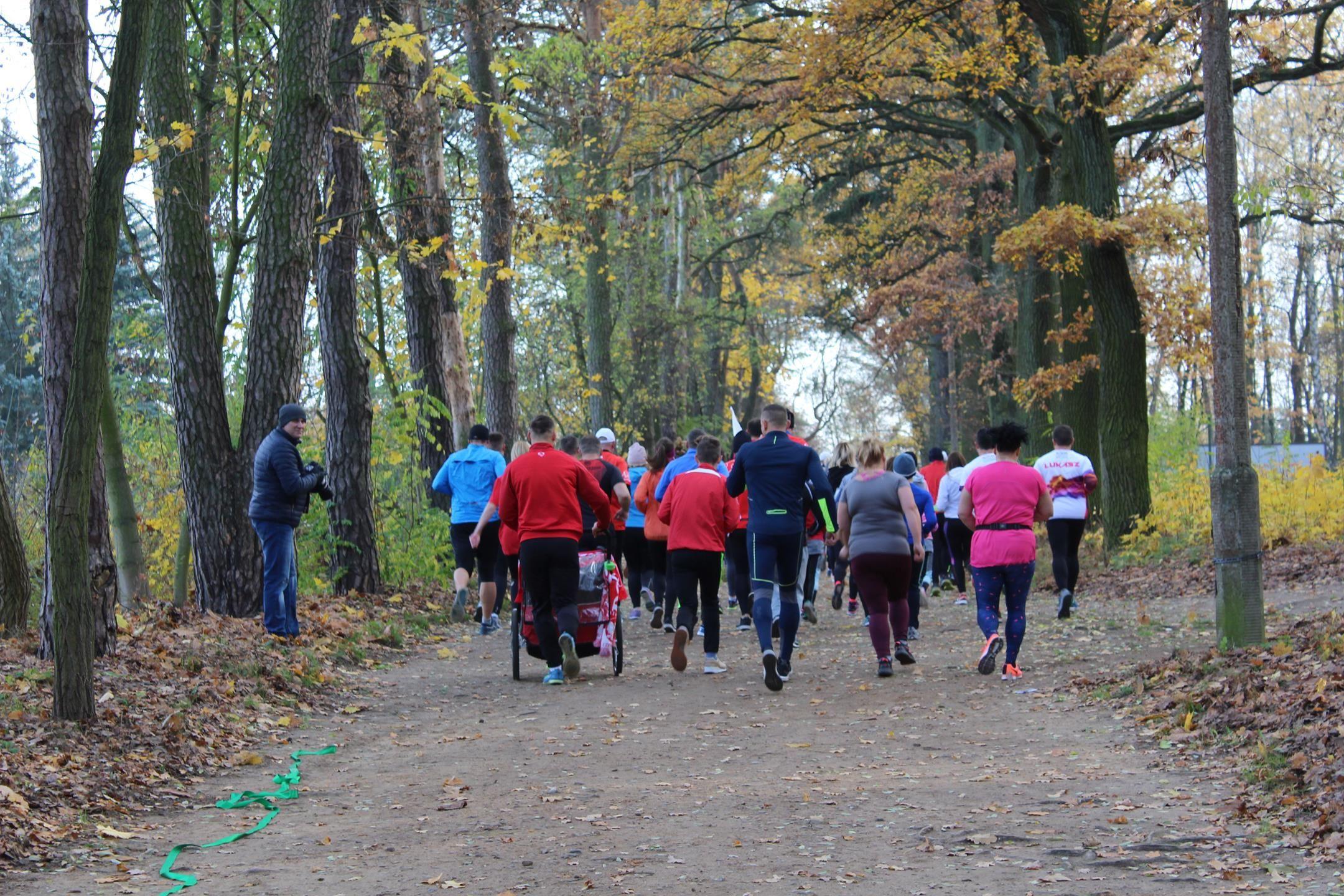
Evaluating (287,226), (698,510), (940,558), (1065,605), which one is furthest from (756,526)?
(940,558)

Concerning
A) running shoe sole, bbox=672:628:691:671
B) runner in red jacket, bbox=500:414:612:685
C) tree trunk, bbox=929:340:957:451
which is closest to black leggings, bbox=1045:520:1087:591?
running shoe sole, bbox=672:628:691:671

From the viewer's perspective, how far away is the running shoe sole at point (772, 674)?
37.3 feet

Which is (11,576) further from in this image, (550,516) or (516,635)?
(550,516)

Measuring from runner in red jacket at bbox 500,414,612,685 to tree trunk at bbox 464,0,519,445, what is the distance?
1006 cm

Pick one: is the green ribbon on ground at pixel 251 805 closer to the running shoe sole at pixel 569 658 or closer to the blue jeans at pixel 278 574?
the running shoe sole at pixel 569 658

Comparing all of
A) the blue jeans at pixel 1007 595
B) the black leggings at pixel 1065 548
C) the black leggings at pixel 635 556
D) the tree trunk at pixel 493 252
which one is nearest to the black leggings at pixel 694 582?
the blue jeans at pixel 1007 595

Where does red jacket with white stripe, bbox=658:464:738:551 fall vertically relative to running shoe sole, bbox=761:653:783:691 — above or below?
above

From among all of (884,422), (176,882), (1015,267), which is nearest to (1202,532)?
(1015,267)

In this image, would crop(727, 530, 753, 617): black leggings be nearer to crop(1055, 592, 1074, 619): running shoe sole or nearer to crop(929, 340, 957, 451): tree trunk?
crop(1055, 592, 1074, 619): running shoe sole

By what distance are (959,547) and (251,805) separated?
44.5 feet

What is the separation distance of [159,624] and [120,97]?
5.35m

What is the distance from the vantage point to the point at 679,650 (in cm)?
1216

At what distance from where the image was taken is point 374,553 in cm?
1709

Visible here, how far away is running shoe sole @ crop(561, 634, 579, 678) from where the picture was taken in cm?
1172
